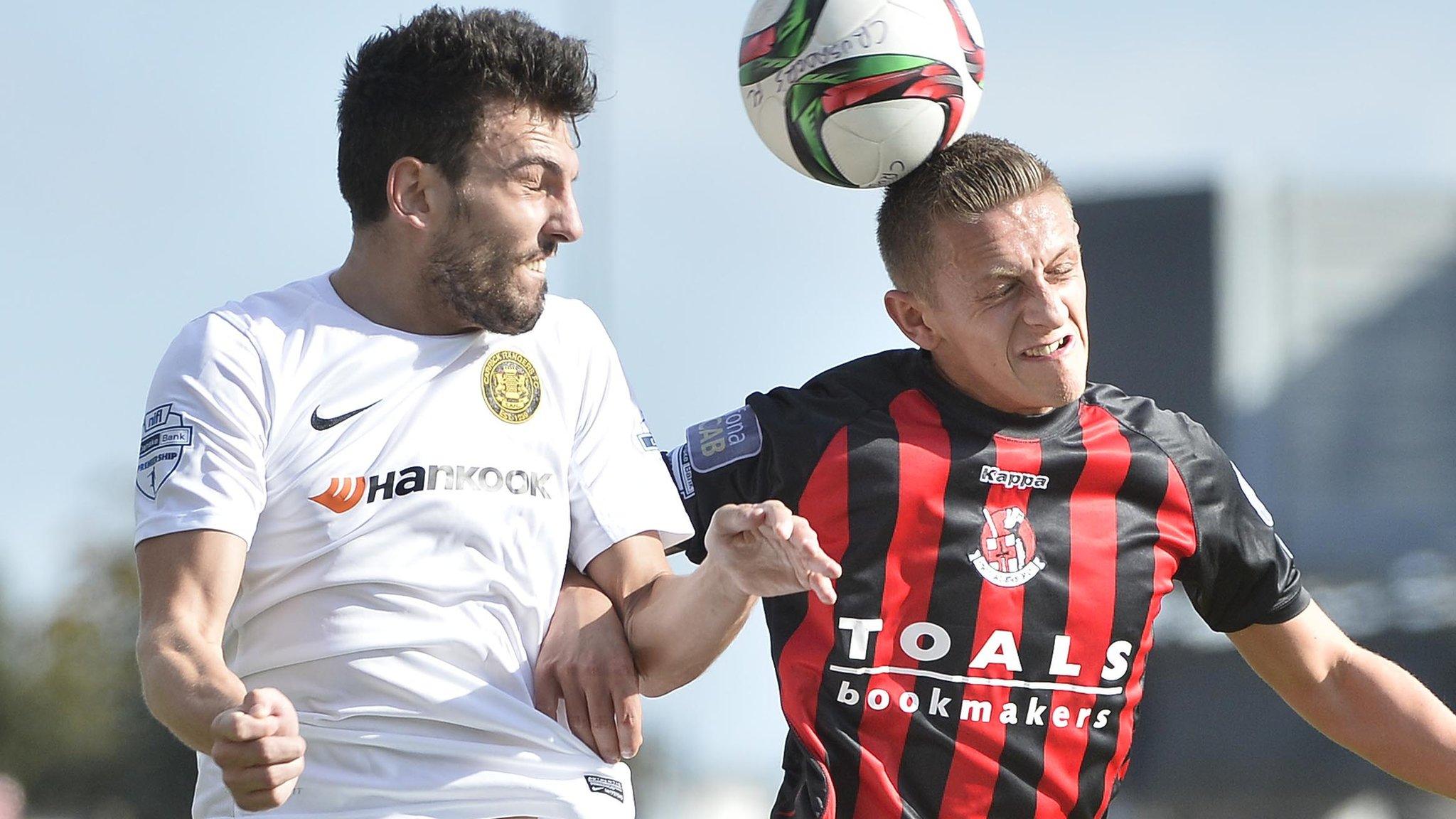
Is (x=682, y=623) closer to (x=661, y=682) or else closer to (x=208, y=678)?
(x=661, y=682)

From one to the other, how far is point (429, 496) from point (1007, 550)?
1.50 metres

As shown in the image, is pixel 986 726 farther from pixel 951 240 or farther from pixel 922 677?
pixel 951 240

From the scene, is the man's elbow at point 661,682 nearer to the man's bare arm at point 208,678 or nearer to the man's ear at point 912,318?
the man's bare arm at point 208,678

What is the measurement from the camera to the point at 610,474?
13.3 ft


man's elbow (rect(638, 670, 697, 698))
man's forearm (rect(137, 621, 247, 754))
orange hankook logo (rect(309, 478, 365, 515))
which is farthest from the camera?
man's elbow (rect(638, 670, 697, 698))

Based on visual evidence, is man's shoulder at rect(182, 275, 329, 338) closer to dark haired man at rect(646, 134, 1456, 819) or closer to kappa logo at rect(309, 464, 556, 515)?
kappa logo at rect(309, 464, 556, 515)

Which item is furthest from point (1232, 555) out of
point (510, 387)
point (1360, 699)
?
point (510, 387)

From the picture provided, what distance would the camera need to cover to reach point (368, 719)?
3645mm

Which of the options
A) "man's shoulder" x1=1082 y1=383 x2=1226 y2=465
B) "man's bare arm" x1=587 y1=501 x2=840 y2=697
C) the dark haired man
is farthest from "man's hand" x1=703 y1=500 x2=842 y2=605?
"man's shoulder" x1=1082 y1=383 x2=1226 y2=465

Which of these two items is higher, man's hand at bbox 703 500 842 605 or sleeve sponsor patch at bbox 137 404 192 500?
sleeve sponsor patch at bbox 137 404 192 500

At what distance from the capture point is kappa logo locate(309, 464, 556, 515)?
3713 mm

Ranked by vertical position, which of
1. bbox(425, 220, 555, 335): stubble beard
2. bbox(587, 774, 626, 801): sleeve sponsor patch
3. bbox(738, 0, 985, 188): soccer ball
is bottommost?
bbox(587, 774, 626, 801): sleeve sponsor patch

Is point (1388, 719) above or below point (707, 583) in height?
below

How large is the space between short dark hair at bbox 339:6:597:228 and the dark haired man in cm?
100
